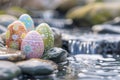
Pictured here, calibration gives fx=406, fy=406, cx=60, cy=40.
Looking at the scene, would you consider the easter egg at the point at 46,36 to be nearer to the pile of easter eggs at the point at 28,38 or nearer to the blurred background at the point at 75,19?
the pile of easter eggs at the point at 28,38

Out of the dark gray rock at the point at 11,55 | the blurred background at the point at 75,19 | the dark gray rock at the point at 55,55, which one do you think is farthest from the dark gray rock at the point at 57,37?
the dark gray rock at the point at 11,55

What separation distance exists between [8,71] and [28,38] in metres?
1.84

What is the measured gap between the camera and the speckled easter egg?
9.23 metres

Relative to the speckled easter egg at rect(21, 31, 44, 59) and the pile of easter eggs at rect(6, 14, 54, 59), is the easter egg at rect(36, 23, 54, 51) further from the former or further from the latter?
the speckled easter egg at rect(21, 31, 44, 59)

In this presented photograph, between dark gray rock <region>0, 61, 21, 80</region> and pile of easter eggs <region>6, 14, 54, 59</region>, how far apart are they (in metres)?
1.35

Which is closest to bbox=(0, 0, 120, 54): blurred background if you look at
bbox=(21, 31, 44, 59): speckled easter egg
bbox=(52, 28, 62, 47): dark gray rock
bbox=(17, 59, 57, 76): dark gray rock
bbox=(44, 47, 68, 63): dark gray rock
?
bbox=(52, 28, 62, 47): dark gray rock

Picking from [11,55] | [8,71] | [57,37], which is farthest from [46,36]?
[8,71]

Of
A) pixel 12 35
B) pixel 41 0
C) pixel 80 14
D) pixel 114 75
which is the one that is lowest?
pixel 114 75

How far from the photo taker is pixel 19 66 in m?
8.14

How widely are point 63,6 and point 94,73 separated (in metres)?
24.4

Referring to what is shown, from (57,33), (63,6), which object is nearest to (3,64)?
(57,33)

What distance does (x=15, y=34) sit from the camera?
980cm

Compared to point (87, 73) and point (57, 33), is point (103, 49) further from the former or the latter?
point (87, 73)

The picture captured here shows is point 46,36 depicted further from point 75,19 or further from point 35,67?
point 75,19
